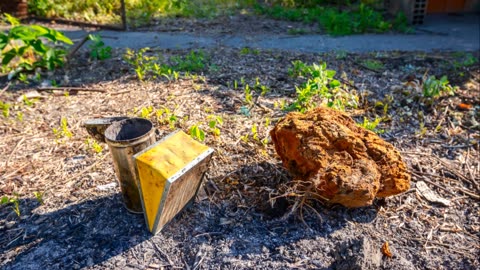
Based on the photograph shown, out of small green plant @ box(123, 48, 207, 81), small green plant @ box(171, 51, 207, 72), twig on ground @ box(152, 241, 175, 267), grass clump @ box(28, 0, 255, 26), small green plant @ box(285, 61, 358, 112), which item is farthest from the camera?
grass clump @ box(28, 0, 255, 26)

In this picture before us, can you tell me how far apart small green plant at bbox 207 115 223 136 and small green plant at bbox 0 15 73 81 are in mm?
2059

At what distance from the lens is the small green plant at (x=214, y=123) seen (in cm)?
310

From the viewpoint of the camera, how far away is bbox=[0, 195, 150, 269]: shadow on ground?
2.07 m

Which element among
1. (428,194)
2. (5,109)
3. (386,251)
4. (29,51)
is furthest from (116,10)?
(386,251)

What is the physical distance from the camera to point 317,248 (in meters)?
2.14

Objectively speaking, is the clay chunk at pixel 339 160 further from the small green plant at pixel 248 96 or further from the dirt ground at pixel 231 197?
the small green plant at pixel 248 96

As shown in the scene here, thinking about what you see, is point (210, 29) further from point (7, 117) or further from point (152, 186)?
point (152, 186)

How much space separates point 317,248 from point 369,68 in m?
3.25

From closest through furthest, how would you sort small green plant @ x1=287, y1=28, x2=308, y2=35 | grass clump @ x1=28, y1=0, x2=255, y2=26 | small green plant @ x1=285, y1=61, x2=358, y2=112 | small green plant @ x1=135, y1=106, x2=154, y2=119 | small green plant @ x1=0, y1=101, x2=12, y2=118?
small green plant @ x1=135, y1=106, x2=154, y2=119 < small green plant @ x1=285, y1=61, x2=358, y2=112 < small green plant @ x1=0, y1=101, x2=12, y2=118 < small green plant @ x1=287, y1=28, x2=308, y2=35 < grass clump @ x1=28, y1=0, x2=255, y2=26

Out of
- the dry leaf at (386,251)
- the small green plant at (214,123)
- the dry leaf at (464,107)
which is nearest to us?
the dry leaf at (386,251)

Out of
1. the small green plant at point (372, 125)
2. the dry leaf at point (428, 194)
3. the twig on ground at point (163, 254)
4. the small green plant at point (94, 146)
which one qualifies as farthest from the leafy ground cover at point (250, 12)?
the twig on ground at point (163, 254)

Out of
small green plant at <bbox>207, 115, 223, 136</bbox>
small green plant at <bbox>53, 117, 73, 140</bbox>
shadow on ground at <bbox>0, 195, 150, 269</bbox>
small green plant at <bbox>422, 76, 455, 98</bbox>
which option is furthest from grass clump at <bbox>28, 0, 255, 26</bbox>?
shadow on ground at <bbox>0, 195, 150, 269</bbox>

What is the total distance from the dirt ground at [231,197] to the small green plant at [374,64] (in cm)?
59

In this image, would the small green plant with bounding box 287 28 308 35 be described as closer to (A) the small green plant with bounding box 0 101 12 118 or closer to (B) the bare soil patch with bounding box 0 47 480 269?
(B) the bare soil patch with bounding box 0 47 480 269
